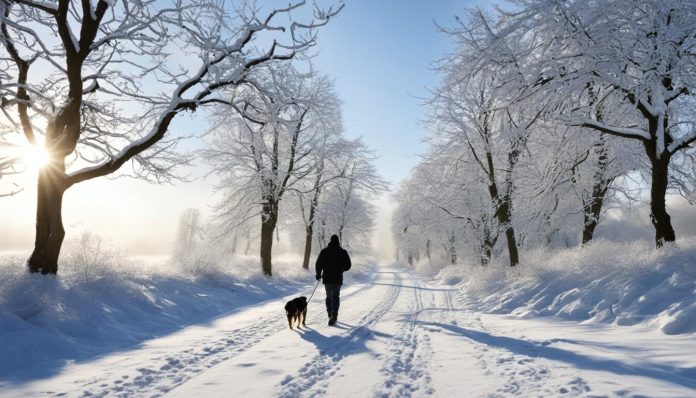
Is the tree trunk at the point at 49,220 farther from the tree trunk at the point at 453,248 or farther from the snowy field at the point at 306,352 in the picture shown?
the tree trunk at the point at 453,248

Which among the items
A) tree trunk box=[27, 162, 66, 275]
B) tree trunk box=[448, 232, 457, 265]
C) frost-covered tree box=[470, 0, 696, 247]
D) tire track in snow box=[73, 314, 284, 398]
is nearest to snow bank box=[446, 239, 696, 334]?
frost-covered tree box=[470, 0, 696, 247]

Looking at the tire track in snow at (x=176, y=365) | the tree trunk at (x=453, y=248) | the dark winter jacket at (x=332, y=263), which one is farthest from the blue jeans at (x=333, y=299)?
the tree trunk at (x=453, y=248)

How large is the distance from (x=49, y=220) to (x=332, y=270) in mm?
6399

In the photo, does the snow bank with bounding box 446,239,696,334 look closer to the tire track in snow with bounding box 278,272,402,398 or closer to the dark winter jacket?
the dark winter jacket

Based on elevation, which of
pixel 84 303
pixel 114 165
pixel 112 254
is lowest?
pixel 84 303

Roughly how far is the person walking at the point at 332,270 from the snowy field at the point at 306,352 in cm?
53

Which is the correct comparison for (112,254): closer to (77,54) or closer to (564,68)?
(77,54)

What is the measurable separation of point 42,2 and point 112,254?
6.32 metres

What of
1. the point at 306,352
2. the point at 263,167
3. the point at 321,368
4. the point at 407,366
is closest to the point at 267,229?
the point at 263,167

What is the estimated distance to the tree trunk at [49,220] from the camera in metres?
8.62

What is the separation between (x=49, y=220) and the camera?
888 centimetres

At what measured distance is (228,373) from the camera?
523 cm

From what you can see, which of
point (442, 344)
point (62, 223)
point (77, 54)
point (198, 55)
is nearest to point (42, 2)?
point (77, 54)

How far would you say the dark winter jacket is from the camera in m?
9.70
